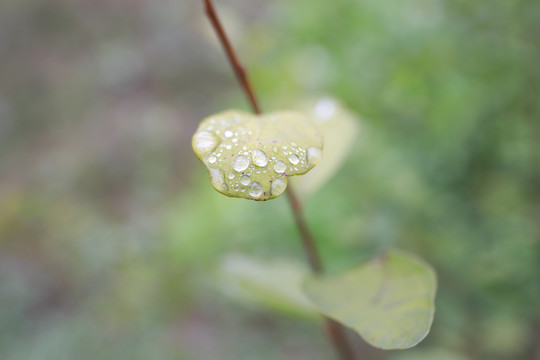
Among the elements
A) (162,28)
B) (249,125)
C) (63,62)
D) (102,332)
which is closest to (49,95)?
(63,62)

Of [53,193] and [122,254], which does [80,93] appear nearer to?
[53,193]

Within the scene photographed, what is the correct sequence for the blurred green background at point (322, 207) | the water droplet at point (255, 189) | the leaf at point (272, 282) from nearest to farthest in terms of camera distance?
the water droplet at point (255, 189), the leaf at point (272, 282), the blurred green background at point (322, 207)

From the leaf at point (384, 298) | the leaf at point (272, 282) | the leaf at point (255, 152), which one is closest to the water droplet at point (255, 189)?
the leaf at point (255, 152)

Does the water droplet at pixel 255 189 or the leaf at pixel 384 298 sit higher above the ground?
the water droplet at pixel 255 189

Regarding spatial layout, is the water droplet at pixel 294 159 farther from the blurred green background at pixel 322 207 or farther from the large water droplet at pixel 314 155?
the blurred green background at pixel 322 207

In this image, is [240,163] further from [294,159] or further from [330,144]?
[330,144]

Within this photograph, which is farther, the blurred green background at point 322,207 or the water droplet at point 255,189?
the blurred green background at point 322,207

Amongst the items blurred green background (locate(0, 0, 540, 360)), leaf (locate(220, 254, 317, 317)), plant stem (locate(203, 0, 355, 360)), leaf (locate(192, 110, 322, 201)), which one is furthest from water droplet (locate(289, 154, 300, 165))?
blurred green background (locate(0, 0, 540, 360))

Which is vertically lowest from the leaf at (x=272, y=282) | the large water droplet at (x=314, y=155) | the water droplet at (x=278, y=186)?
the leaf at (x=272, y=282)
